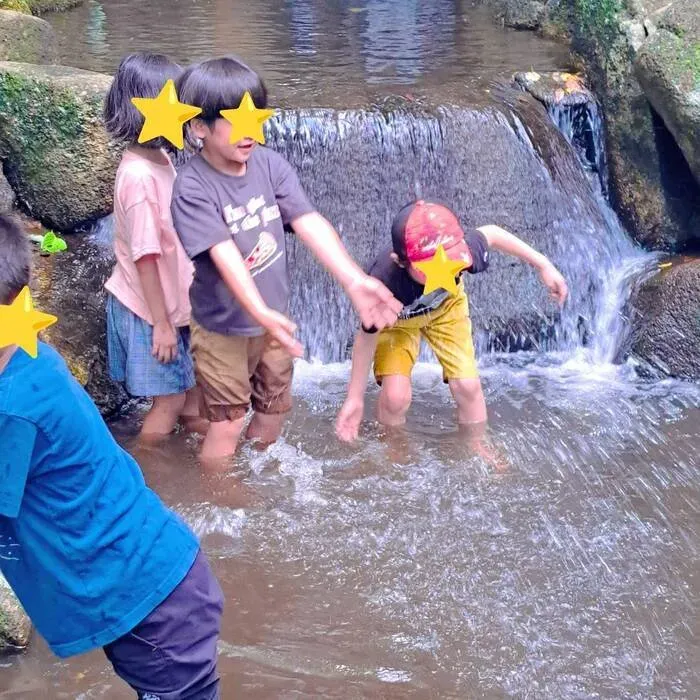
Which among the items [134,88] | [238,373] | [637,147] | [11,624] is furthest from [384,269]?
[637,147]

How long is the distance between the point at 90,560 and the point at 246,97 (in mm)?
1647

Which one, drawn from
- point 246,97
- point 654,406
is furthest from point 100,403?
point 654,406

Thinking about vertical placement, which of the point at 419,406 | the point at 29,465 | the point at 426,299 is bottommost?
the point at 419,406

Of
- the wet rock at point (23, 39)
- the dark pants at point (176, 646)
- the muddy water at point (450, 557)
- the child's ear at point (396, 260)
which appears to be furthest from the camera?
the wet rock at point (23, 39)

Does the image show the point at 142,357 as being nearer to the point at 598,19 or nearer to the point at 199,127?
the point at 199,127

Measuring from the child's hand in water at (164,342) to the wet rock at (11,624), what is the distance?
114 centimetres

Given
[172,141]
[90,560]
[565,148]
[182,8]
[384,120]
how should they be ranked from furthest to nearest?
1. [182,8]
2. [565,148]
3. [384,120]
4. [172,141]
5. [90,560]

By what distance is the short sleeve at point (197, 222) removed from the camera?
3123 millimetres

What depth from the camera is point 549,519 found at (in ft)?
11.1

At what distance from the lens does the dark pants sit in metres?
1.92

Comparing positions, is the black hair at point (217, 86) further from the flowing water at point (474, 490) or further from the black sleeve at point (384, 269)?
the flowing water at point (474, 490)

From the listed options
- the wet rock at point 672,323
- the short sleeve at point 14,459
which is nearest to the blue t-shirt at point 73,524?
the short sleeve at point 14,459

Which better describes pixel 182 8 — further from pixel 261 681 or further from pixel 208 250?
pixel 261 681

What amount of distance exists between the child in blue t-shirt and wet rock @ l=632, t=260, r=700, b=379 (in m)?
3.28
